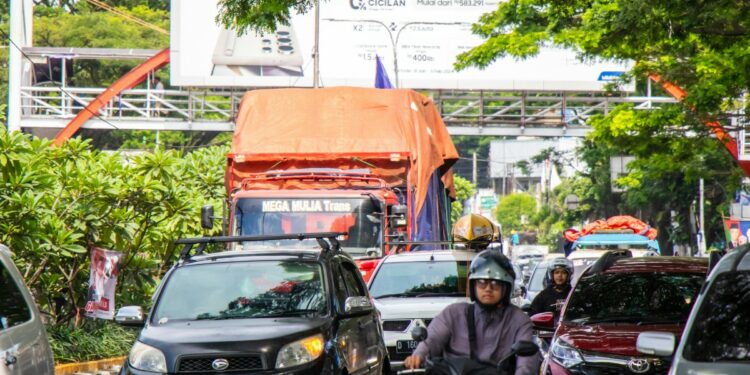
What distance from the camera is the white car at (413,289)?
591 inches

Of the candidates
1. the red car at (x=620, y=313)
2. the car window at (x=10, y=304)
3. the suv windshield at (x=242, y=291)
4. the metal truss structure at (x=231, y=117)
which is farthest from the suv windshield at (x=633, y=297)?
the metal truss structure at (x=231, y=117)

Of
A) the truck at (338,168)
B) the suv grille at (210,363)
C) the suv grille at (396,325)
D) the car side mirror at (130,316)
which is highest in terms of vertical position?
the truck at (338,168)

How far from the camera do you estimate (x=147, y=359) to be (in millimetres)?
9758

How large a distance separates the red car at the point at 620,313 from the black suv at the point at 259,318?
5.65ft

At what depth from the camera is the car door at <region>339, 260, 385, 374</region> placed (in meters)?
10.8

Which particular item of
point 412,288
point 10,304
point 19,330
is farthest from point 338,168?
point 19,330

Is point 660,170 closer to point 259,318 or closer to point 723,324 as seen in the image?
point 259,318

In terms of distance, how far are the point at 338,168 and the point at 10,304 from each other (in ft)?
38.1

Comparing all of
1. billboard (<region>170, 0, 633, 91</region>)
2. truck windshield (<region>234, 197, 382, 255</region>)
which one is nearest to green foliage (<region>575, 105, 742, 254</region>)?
billboard (<region>170, 0, 633, 91</region>)

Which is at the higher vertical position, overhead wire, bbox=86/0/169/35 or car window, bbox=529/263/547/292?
overhead wire, bbox=86/0/169/35

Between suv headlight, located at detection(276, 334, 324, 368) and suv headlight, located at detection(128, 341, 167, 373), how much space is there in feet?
2.83

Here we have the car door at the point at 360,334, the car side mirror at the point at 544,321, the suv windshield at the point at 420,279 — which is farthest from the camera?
the suv windshield at the point at 420,279

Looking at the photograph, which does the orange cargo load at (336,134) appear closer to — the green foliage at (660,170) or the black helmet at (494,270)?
the green foliage at (660,170)

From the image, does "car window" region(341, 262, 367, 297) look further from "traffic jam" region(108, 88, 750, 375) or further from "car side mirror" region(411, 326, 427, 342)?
"car side mirror" region(411, 326, 427, 342)
